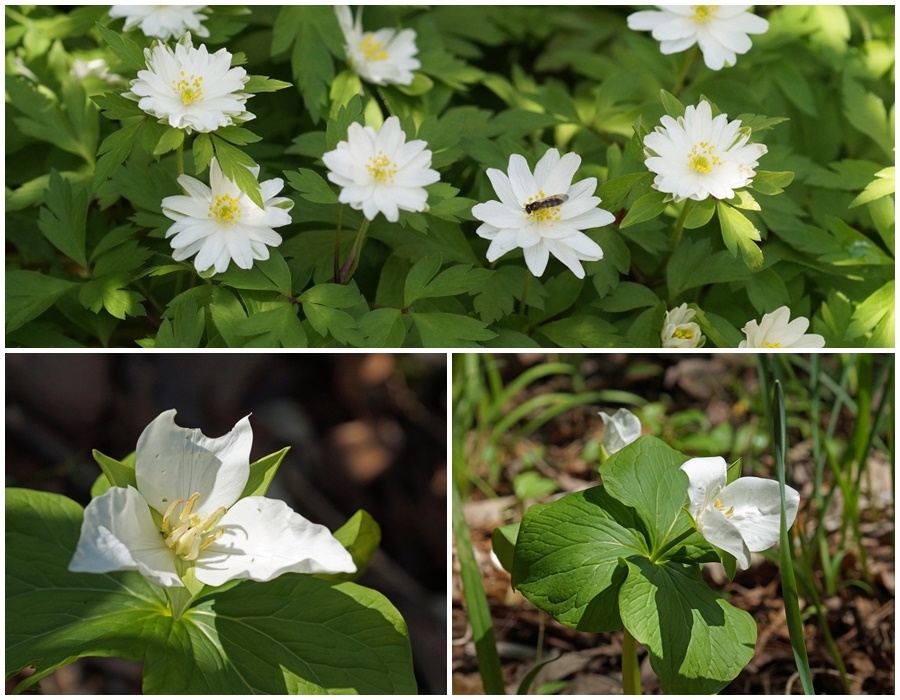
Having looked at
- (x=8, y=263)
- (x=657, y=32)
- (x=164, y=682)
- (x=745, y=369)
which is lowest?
(x=164, y=682)

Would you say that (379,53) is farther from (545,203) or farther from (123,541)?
(123,541)

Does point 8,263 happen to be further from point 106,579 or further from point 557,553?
point 557,553

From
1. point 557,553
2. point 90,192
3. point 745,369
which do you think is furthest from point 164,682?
point 745,369

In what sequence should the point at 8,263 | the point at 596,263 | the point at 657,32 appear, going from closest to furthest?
the point at 596,263 < the point at 657,32 < the point at 8,263

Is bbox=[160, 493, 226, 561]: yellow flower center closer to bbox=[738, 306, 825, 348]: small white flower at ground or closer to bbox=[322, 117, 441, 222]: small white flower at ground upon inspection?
bbox=[322, 117, 441, 222]: small white flower at ground

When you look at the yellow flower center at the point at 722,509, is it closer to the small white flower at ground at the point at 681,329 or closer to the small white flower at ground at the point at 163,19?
the small white flower at ground at the point at 681,329

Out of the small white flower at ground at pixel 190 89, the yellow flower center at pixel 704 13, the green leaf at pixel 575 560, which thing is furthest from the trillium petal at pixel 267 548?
the yellow flower center at pixel 704 13
